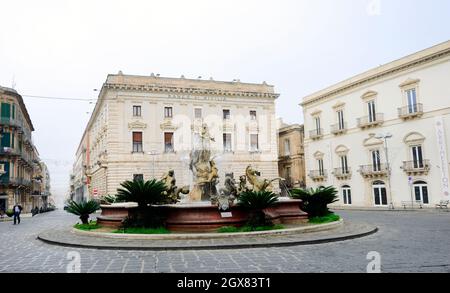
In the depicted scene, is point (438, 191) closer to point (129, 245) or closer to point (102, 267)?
point (129, 245)

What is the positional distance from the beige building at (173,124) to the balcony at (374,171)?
384 inches

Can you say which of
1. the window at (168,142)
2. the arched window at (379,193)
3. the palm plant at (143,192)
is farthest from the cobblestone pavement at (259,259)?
the window at (168,142)

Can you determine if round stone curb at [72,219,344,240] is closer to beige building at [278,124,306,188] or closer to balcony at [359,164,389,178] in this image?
balcony at [359,164,389,178]

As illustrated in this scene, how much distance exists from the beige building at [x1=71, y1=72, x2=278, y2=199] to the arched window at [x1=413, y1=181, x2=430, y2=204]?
1420 centimetres

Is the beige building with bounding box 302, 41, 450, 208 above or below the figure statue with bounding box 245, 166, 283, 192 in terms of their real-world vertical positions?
above

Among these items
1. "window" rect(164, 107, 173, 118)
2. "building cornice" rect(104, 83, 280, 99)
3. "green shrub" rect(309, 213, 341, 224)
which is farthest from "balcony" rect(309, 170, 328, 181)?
"green shrub" rect(309, 213, 341, 224)

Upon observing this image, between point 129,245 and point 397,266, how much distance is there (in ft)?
19.7

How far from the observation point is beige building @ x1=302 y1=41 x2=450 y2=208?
1046 inches

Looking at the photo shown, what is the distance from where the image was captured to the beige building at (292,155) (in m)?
44.2

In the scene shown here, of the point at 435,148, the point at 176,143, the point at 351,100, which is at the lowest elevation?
the point at 435,148

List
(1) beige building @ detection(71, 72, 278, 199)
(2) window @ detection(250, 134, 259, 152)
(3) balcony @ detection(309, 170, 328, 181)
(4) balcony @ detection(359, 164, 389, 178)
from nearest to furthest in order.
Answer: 1. (4) balcony @ detection(359, 164, 389, 178)
2. (1) beige building @ detection(71, 72, 278, 199)
3. (2) window @ detection(250, 134, 259, 152)
4. (3) balcony @ detection(309, 170, 328, 181)

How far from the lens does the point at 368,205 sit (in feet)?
104

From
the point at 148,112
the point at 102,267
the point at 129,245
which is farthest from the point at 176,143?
the point at 102,267

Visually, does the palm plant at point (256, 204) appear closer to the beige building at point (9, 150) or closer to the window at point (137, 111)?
the window at point (137, 111)
